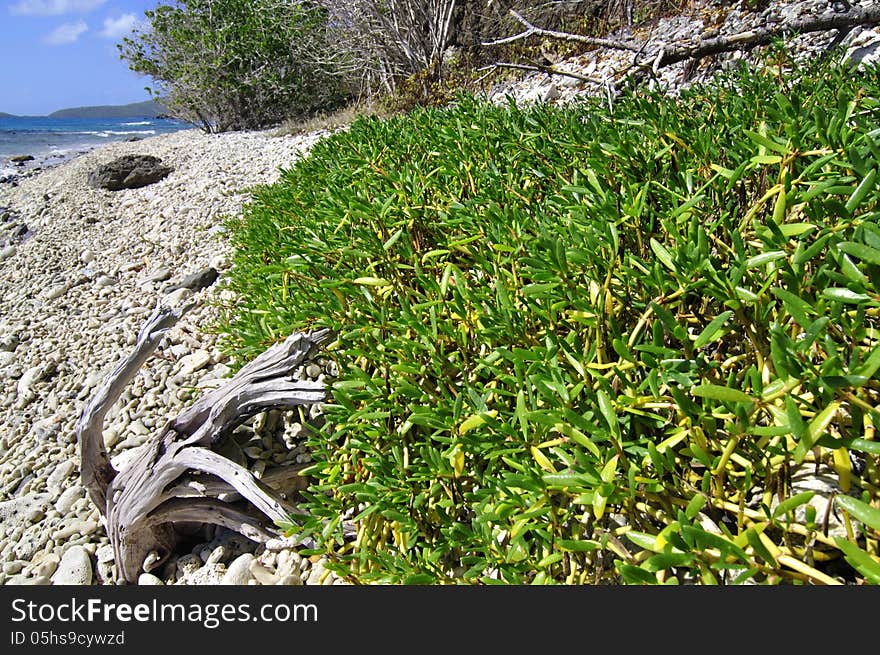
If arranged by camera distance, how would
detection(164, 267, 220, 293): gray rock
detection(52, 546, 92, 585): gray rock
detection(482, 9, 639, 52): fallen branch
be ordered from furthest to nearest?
detection(164, 267, 220, 293): gray rock → detection(482, 9, 639, 52): fallen branch → detection(52, 546, 92, 585): gray rock

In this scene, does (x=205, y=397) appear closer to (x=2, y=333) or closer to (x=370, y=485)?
(x=370, y=485)

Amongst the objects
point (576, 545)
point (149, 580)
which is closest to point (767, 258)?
point (576, 545)

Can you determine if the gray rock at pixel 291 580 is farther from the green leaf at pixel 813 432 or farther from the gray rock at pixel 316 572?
the green leaf at pixel 813 432

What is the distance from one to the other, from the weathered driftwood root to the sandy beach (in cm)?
15

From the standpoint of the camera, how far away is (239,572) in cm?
231

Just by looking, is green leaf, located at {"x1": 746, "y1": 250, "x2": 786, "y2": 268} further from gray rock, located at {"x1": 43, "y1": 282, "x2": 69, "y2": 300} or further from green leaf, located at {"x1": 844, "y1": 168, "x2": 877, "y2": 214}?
gray rock, located at {"x1": 43, "y1": 282, "x2": 69, "y2": 300}

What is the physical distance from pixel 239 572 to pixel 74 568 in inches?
41.7

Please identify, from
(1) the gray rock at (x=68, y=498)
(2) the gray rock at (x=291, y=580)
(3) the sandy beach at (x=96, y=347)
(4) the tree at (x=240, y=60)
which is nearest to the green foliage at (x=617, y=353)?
A: (2) the gray rock at (x=291, y=580)

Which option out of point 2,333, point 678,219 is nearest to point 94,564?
point 678,219

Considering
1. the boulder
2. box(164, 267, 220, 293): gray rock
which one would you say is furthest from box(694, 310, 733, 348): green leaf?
the boulder

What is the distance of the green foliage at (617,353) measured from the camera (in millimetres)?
1207

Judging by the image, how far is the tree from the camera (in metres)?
16.0

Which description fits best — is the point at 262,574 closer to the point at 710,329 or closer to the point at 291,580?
the point at 291,580

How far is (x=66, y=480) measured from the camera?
11.2ft
